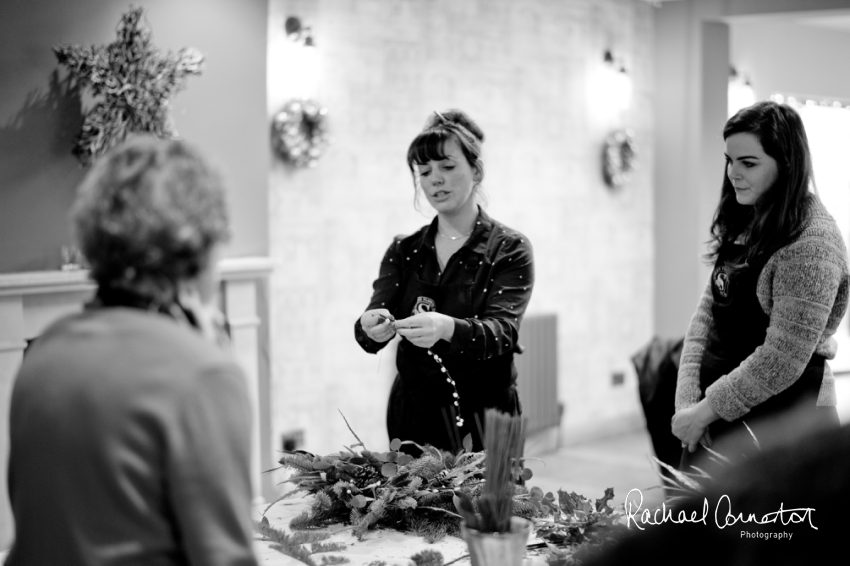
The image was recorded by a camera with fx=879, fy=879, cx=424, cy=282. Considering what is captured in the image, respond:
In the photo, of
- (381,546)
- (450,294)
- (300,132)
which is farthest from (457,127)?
(300,132)

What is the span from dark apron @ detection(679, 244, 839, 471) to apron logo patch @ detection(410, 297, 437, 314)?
740mm

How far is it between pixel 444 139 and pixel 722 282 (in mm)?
832

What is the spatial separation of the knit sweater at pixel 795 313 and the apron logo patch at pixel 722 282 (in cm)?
9

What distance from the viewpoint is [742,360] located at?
7.32 ft

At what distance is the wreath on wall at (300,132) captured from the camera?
448cm

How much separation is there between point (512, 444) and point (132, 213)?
0.67 m

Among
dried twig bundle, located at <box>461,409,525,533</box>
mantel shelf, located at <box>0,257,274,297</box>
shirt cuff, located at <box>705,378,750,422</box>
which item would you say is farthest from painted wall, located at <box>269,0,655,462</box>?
dried twig bundle, located at <box>461,409,525,533</box>

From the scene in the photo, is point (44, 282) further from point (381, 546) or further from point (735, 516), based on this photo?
point (735, 516)

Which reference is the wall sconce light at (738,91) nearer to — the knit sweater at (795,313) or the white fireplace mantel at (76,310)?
the white fireplace mantel at (76,310)

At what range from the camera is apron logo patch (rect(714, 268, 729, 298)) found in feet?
7.28

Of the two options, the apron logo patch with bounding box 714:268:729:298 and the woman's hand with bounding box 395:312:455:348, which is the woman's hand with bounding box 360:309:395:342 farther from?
the apron logo patch with bounding box 714:268:729:298

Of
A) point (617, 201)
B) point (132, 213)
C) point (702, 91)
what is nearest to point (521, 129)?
point (617, 201)

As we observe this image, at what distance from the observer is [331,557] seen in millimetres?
1578

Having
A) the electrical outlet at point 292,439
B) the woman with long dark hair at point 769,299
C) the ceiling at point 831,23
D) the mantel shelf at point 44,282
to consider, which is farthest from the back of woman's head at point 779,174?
the ceiling at point 831,23
